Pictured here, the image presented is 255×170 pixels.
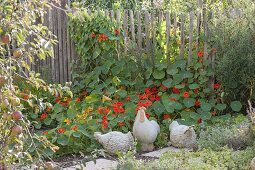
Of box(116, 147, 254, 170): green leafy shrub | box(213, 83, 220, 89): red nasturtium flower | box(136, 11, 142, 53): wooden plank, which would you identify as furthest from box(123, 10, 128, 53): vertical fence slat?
box(116, 147, 254, 170): green leafy shrub

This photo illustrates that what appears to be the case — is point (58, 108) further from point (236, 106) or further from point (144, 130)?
point (236, 106)

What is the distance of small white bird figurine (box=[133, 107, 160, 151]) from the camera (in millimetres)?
5574

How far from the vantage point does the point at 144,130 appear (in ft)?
18.3

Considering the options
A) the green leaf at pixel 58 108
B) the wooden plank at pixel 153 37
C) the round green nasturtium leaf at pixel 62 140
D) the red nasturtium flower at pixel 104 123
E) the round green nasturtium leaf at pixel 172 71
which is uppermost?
the wooden plank at pixel 153 37

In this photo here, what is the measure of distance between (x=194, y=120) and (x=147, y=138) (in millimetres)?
917

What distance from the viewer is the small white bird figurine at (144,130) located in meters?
5.57

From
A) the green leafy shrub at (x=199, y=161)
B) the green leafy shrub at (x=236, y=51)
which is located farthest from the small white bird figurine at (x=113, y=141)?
the green leafy shrub at (x=236, y=51)

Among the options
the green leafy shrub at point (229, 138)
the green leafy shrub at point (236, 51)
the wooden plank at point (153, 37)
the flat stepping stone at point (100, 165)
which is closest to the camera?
the green leafy shrub at point (229, 138)

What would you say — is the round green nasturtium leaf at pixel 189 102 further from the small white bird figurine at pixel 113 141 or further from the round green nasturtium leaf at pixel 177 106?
the small white bird figurine at pixel 113 141

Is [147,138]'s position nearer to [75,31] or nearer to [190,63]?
[190,63]

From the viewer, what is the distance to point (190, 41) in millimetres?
6703

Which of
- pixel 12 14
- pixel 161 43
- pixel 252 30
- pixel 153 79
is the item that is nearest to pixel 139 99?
pixel 153 79

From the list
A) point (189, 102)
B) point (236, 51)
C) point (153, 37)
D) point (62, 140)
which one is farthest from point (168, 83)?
point (62, 140)

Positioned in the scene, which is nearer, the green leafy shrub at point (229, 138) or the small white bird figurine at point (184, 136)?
the green leafy shrub at point (229, 138)
